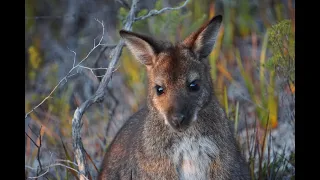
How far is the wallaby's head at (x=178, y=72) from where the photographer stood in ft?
16.1

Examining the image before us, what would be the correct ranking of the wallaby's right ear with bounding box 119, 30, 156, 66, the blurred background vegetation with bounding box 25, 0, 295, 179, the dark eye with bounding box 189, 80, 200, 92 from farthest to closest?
the blurred background vegetation with bounding box 25, 0, 295, 179
the wallaby's right ear with bounding box 119, 30, 156, 66
the dark eye with bounding box 189, 80, 200, 92

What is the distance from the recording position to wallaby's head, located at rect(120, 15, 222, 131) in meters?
4.90

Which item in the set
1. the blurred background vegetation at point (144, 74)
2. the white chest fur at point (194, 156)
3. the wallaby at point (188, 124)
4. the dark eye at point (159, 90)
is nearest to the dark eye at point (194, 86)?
the wallaby at point (188, 124)

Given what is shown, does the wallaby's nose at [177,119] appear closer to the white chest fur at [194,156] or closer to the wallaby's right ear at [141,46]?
the white chest fur at [194,156]

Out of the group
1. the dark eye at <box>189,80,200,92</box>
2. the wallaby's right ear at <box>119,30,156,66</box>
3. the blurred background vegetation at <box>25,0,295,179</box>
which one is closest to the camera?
the dark eye at <box>189,80,200,92</box>

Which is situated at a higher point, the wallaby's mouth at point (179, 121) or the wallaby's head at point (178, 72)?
the wallaby's head at point (178, 72)

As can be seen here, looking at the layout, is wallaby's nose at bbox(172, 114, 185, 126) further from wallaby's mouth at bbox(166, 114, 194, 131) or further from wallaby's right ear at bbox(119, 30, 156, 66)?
wallaby's right ear at bbox(119, 30, 156, 66)

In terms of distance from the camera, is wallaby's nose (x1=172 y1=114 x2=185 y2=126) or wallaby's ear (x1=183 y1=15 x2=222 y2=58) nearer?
wallaby's nose (x1=172 y1=114 x2=185 y2=126)

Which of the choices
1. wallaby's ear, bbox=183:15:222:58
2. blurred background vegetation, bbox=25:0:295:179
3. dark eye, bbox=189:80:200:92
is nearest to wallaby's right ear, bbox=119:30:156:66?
wallaby's ear, bbox=183:15:222:58

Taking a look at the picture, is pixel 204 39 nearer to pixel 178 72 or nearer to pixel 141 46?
pixel 178 72

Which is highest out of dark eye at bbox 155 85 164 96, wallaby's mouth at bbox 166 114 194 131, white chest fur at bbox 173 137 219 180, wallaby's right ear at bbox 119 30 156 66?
wallaby's right ear at bbox 119 30 156 66

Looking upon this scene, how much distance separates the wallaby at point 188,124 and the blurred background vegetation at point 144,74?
3.23 ft

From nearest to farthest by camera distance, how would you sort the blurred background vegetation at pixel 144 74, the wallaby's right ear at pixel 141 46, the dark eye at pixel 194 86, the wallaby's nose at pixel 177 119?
1. the wallaby's nose at pixel 177 119
2. the dark eye at pixel 194 86
3. the wallaby's right ear at pixel 141 46
4. the blurred background vegetation at pixel 144 74
